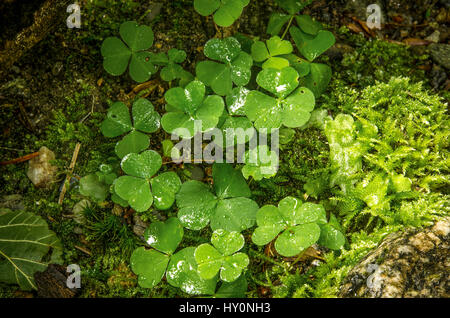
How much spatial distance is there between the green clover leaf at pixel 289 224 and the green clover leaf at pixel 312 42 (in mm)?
1212

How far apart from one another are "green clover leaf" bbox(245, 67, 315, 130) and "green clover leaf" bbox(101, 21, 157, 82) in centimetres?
92

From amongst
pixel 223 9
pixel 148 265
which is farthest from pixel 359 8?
pixel 148 265

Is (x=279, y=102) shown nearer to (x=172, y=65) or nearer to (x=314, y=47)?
(x=314, y=47)

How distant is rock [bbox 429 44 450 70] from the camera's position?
9.28ft

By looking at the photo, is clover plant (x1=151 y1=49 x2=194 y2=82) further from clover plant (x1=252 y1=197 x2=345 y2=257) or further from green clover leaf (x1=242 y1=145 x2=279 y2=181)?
clover plant (x1=252 y1=197 x2=345 y2=257)

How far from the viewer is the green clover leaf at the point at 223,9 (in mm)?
2527

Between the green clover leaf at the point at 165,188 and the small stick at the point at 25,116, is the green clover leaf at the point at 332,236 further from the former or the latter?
the small stick at the point at 25,116

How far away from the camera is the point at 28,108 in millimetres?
2604

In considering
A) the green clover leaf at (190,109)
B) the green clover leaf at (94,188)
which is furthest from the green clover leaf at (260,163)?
the green clover leaf at (94,188)

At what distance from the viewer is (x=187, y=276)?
2.22 metres

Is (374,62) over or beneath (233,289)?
over

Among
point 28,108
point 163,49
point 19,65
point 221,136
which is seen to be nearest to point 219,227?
point 221,136

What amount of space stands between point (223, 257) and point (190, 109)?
1129 mm

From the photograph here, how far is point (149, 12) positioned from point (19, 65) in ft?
3.80
